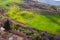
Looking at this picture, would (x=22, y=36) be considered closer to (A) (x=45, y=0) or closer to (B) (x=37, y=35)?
(B) (x=37, y=35)

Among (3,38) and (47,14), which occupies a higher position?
(3,38)

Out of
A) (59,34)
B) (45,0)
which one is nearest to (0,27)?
(59,34)

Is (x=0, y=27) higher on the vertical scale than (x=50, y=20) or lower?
higher

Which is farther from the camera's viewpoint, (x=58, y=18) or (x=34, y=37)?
(x=58, y=18)

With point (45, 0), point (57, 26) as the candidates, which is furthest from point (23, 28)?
point (45, 0)

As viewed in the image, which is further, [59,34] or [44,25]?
[44,25]

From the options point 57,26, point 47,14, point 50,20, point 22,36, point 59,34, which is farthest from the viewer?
point 47,14

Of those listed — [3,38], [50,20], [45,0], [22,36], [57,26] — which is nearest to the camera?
[3,38]

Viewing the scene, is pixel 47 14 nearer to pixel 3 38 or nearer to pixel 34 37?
pixel 34 37

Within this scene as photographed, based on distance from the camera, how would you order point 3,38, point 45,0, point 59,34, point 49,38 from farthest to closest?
point 45,0
point 59,34
point 49,38
point 3,38
